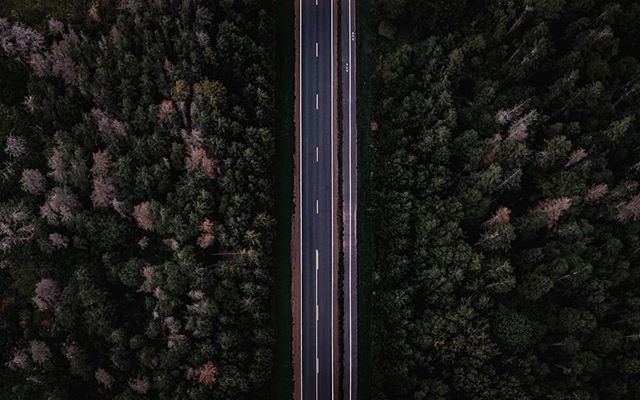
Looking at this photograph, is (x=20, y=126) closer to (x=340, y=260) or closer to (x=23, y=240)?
(x=23, y=240)

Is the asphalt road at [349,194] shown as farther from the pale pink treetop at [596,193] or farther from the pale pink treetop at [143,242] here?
the pale pink treetop at [596,193]

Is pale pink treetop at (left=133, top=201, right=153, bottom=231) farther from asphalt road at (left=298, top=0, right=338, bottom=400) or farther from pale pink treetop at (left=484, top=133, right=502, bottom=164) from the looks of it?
pale pink treetop at (left=484, top=133, right=502, bottom=164)

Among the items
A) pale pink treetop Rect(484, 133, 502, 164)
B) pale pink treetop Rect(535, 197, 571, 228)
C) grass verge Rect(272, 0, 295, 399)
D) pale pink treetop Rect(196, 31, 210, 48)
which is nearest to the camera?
pale pink treetop Rect(535, 197, 571, 228)

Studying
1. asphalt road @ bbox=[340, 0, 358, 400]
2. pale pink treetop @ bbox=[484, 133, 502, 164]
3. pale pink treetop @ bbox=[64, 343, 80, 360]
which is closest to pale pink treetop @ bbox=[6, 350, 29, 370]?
pale pink treetop @ bbox=[64, 343, 80, 360]

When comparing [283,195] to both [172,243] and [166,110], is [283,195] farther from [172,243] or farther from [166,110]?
[166,110]

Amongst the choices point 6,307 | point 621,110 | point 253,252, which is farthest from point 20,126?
point 621,110
